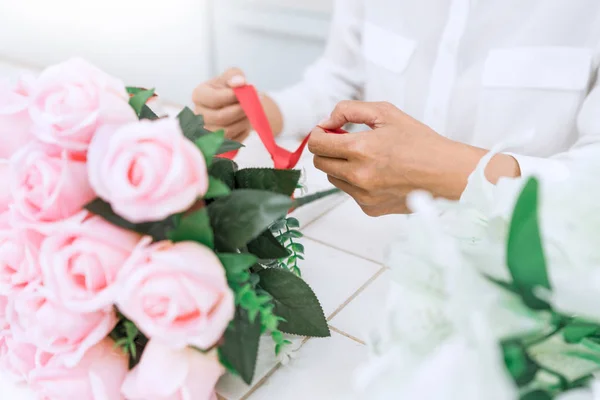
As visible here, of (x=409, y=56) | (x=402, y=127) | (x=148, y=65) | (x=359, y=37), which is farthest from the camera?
(x=148, y=65)

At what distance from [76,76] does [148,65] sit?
164cm

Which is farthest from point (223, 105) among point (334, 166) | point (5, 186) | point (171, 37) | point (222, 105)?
point (171, 37)

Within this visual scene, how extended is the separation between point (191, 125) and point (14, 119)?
0.12 meters

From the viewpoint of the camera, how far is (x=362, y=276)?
54cm

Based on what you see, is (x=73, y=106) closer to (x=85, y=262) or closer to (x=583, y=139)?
(x=85, y=262)

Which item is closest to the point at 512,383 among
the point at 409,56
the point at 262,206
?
the point at 262,206

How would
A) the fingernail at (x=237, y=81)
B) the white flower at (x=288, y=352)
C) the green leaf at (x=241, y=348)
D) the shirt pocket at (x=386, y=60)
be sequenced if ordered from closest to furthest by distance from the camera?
the green leaf at (x=241, y=348)
the white flower at (x=288, y=352)
the fingernail at (x=237, y=81)
the shirt pocket at (x=386, y=60)

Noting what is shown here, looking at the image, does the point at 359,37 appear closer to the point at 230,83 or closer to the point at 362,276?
the point at 230,83

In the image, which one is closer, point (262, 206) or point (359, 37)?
point (262, 206)

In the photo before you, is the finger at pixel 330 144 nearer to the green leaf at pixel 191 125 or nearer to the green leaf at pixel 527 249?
the green leaf at pixel 191 125

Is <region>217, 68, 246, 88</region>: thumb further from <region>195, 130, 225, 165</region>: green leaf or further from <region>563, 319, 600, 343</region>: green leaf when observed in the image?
<region>563, 319, 600, 343</region>: green leaf

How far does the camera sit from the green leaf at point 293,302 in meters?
0.39

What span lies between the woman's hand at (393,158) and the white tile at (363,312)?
4.9 inches

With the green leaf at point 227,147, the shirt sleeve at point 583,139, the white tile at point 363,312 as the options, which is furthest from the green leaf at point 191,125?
the shirt sleeve at point 583,139
